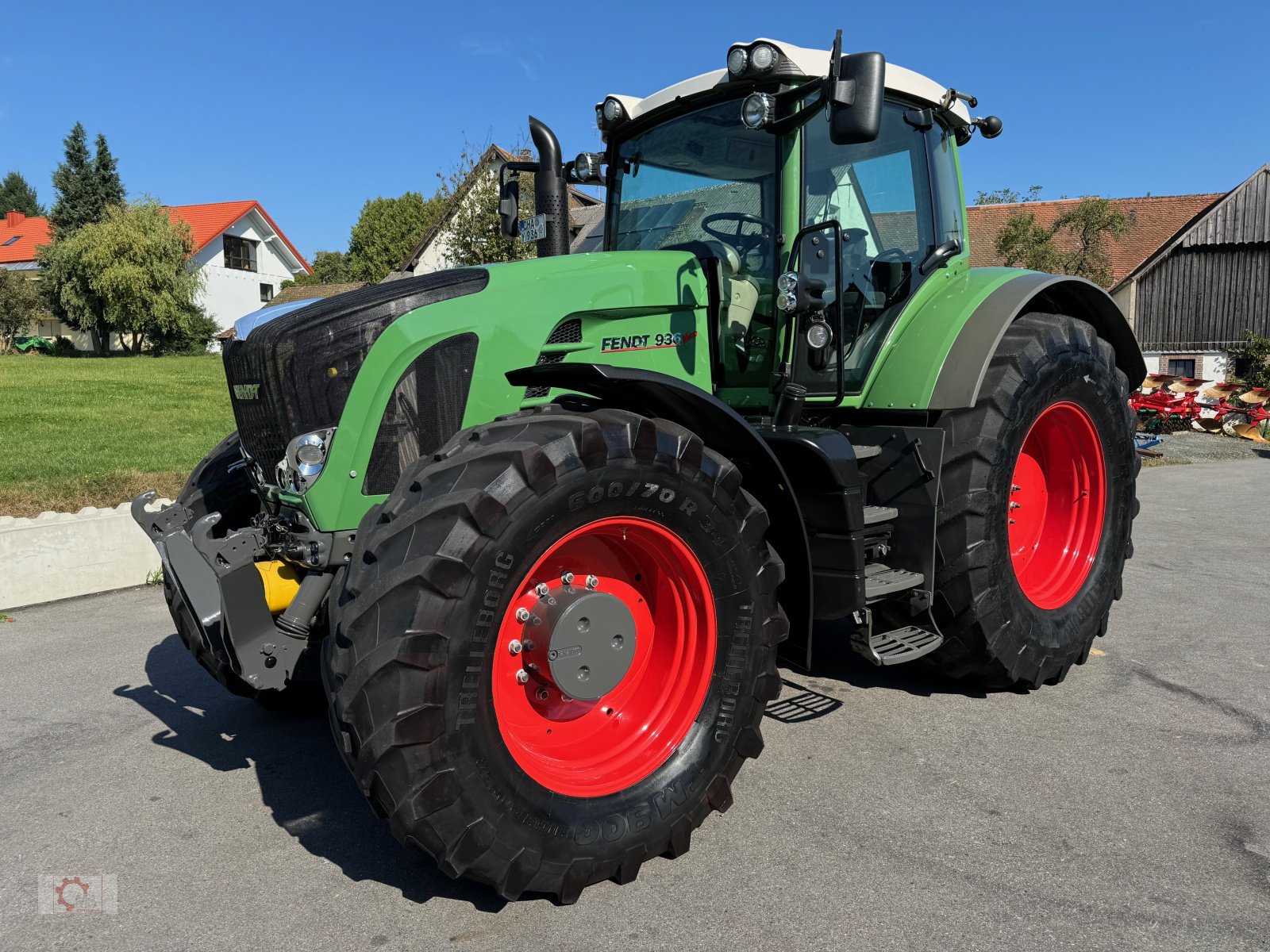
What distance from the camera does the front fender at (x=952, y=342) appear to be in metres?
3.90

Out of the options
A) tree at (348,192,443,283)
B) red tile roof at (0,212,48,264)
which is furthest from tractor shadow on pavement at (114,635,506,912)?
red tile roof at (0,212,48,264)

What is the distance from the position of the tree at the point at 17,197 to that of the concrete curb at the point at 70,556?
104674 millimetres

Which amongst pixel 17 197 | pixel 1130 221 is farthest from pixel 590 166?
pixel 17 197

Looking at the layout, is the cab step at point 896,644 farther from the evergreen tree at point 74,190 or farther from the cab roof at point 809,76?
the evergreen tree at point 74,190

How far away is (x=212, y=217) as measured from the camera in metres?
49.4

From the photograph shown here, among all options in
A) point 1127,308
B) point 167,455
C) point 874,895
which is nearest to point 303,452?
point 874,895

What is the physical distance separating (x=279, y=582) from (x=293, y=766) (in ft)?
3.32

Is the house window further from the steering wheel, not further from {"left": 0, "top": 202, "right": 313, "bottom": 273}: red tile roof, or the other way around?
the steering wheel

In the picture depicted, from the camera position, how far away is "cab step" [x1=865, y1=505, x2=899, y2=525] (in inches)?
147

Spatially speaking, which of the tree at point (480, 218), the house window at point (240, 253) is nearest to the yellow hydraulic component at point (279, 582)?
the tree at point (480, 218)

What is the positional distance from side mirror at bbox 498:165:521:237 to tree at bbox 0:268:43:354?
43247mm

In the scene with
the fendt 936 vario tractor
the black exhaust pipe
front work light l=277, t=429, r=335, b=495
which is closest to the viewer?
Result: the fendt 936 vario tractor

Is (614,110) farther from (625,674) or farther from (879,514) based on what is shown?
(625,674)

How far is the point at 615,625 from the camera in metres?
2.91
